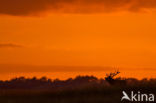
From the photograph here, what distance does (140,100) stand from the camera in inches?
1164

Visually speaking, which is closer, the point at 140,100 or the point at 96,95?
the point at 140,100

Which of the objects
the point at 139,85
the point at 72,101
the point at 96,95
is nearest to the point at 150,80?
the point at 139,85

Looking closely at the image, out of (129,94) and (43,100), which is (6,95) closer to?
(43,100)

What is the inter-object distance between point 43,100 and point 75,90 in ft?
→ 10.9

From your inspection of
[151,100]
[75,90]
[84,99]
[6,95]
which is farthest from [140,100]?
[6,95]

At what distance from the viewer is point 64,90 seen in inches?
1307

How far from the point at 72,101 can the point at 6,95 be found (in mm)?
4978

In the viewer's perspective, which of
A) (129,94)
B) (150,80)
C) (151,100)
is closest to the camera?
(151,100)

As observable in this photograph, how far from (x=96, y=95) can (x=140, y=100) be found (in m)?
3.15

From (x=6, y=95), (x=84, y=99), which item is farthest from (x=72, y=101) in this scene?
(x=6, y=95)

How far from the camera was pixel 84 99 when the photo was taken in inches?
1180

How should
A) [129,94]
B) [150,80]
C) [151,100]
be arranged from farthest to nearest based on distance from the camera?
[150,80] → [129,94] → [151,100]

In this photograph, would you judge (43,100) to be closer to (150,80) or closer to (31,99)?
(31,99)

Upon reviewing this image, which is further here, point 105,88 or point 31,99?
point 105,88
